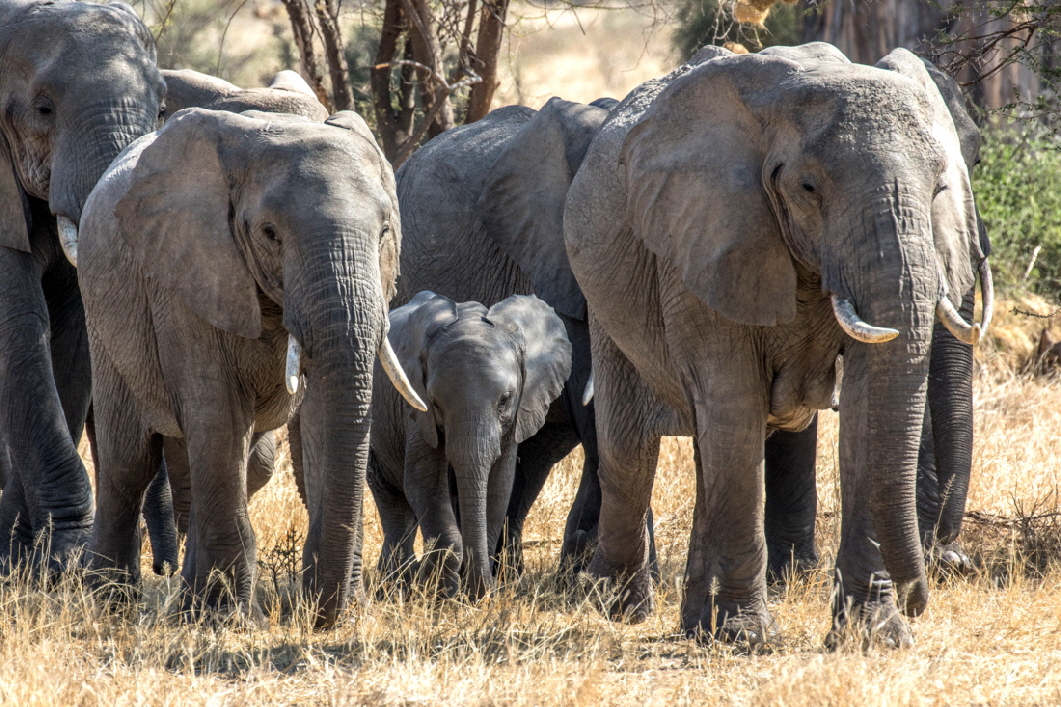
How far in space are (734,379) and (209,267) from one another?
72.5 inches

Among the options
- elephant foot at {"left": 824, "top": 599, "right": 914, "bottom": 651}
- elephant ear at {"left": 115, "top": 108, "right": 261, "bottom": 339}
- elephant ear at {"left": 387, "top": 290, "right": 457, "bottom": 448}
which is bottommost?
elephant foot at {"left": 824, "top": 599, "right": 914, "bottom": 651}

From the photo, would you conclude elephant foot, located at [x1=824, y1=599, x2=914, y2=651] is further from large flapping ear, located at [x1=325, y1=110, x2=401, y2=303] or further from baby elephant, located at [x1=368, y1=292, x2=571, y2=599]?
large flapping ear, located at [x1=325, y1=110, x2=401, y2=303]

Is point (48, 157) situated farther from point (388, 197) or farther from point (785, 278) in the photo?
point (785, 278)

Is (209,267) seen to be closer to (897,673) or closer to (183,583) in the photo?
(183,583)

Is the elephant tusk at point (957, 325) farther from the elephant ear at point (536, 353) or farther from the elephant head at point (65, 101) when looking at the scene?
the elephant head at point (65, 101)

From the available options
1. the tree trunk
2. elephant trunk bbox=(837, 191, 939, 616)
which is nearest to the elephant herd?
elephant trunk bbox=(837, 191, 939, 616)

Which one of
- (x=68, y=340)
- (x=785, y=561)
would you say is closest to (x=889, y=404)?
(x=785, y=561)

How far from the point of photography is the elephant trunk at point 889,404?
410 centimetres

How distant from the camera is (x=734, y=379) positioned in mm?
4738

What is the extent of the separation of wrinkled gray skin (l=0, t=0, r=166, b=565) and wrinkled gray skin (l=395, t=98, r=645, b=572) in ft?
6.30

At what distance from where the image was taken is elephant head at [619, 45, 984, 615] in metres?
4.13

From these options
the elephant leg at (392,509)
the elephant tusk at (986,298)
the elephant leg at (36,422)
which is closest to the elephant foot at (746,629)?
the elephant tusk at (986,298)

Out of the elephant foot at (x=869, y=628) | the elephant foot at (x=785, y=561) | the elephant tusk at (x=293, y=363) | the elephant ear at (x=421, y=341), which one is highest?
the elephant tusk at (x=293, y=363)

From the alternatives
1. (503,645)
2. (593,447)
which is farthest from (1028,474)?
(503,645)
